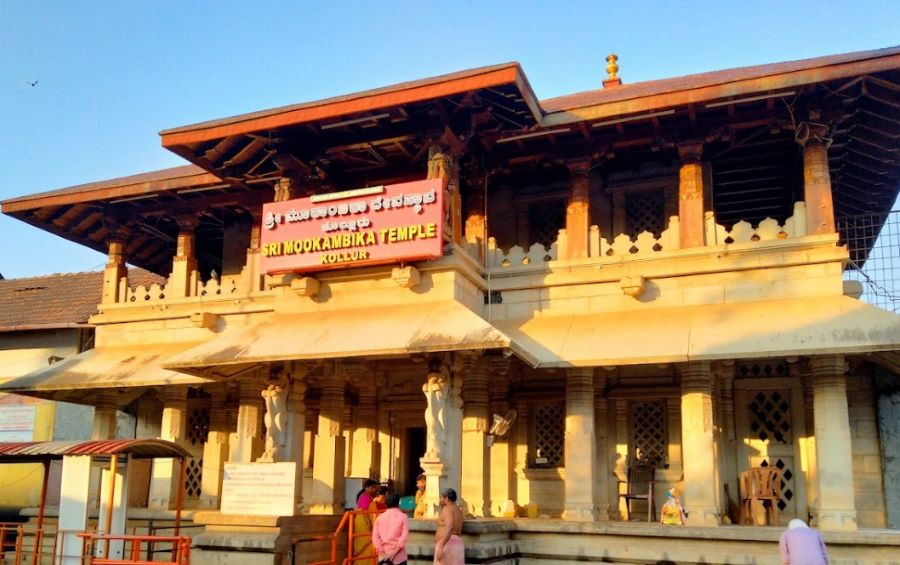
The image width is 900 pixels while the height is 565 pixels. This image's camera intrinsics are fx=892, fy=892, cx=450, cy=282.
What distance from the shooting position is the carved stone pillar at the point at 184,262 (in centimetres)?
2044

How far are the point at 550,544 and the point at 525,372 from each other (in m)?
4.35

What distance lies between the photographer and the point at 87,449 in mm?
12812

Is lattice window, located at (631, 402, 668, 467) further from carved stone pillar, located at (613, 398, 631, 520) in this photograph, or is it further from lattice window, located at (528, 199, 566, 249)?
lattice window, located at (528, 199, 566, 249)

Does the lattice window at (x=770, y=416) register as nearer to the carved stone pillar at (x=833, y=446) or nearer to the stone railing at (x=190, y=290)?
the carved stone pillar at (x=833, y=446)

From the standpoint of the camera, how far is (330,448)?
17.6 meters

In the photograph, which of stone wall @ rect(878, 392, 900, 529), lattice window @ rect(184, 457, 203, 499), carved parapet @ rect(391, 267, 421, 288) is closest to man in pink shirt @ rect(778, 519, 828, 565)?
stone wall @ rect(878, 392, 900, 529)

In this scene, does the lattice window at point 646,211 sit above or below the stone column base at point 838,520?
above

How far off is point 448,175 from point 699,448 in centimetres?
632

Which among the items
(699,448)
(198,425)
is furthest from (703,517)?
(198,425)

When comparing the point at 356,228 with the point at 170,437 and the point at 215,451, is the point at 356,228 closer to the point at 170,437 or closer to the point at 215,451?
the point at 170,437

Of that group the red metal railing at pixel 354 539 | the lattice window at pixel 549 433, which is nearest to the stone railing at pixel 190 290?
the lattice window at pixel 549 433

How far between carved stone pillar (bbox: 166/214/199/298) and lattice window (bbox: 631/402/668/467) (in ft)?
33.7

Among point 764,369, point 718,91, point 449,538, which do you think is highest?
point 718,91

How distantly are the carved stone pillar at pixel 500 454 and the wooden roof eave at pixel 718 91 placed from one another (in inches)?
199
